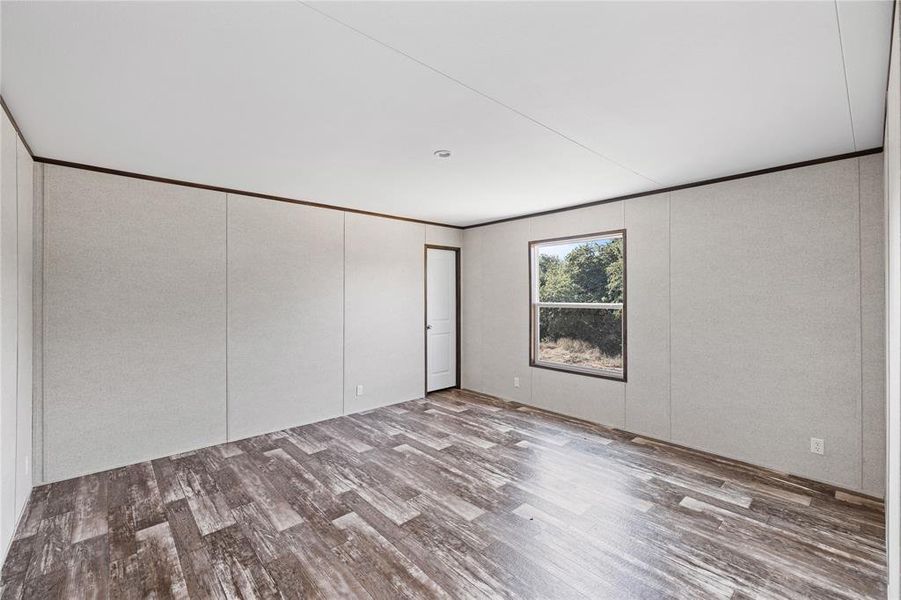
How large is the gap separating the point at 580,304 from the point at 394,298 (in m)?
2.31

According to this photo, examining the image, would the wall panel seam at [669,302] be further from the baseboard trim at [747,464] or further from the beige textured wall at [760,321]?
the baseboard trim at [747,464]

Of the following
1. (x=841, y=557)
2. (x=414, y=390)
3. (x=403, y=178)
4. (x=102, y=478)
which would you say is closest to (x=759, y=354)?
(x=841, y=557)

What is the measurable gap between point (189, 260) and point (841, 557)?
5069 mm

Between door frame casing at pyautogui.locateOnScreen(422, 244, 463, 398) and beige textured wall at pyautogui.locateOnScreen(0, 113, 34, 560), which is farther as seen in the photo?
door frame casing at pyautogui.locateOnScreen(422, 244, 463, 398)

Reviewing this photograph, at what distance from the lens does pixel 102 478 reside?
10.3 feet

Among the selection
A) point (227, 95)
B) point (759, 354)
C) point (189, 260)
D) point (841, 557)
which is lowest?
point (841, 557)

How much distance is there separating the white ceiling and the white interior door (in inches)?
105

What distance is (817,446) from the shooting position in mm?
3055

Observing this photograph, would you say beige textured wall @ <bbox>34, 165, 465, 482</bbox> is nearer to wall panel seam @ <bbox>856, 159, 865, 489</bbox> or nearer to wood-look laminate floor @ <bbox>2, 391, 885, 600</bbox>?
wood-look laminate floor @ <bbox>2, 391, 885, 600</bbox>

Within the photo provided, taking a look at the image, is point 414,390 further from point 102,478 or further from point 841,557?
point 841,557

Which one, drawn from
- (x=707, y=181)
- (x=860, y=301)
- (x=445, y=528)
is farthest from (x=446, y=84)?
(x=860, y=301)

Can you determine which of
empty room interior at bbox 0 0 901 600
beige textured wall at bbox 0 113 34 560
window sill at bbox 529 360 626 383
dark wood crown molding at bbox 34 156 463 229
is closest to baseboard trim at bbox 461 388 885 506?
empty room interior at bbox 0 0 901 600

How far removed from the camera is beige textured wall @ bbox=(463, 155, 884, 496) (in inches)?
114

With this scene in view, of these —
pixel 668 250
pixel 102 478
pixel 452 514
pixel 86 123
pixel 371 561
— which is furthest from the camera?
pixel 668 250
